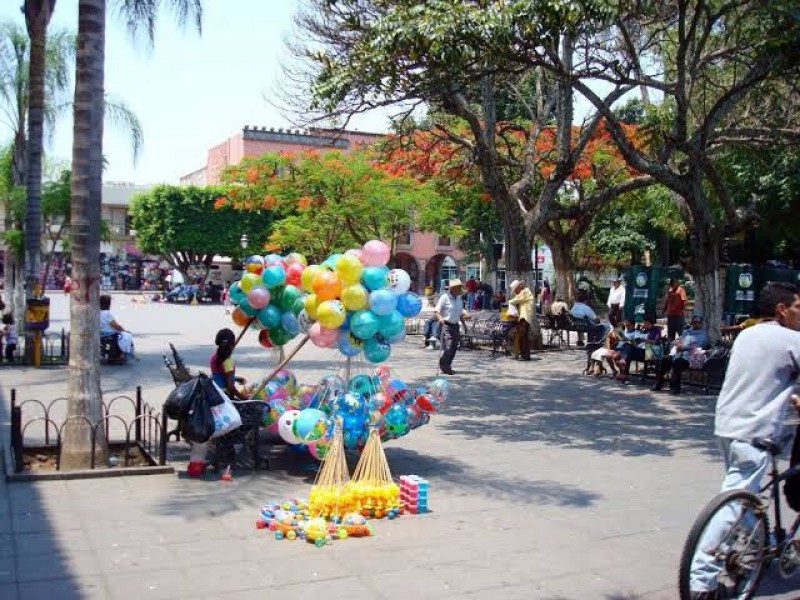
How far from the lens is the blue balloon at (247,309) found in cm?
902

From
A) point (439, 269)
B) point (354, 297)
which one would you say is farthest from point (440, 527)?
point (439, 269)

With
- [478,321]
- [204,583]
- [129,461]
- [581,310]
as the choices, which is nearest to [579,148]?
[581,310]

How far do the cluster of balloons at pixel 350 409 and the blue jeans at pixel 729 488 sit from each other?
11.2 feet

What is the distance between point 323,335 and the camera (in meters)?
7.79

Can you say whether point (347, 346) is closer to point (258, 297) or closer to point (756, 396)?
point (258, 297)

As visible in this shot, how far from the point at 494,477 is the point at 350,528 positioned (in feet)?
7.71

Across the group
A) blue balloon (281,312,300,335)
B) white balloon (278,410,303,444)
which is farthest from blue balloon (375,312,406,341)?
blue balloon (281,312,300,335)

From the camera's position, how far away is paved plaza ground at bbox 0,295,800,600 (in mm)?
5277

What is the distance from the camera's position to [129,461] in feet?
28.2

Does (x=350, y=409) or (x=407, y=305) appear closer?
(x=350, y=409)

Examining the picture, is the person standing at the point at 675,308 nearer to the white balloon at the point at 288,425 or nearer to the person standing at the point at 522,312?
the person standing at the point at 522,312

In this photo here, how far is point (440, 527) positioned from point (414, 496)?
42 cm

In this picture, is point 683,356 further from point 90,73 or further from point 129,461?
point 90,73

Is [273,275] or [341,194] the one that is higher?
[341,194]
